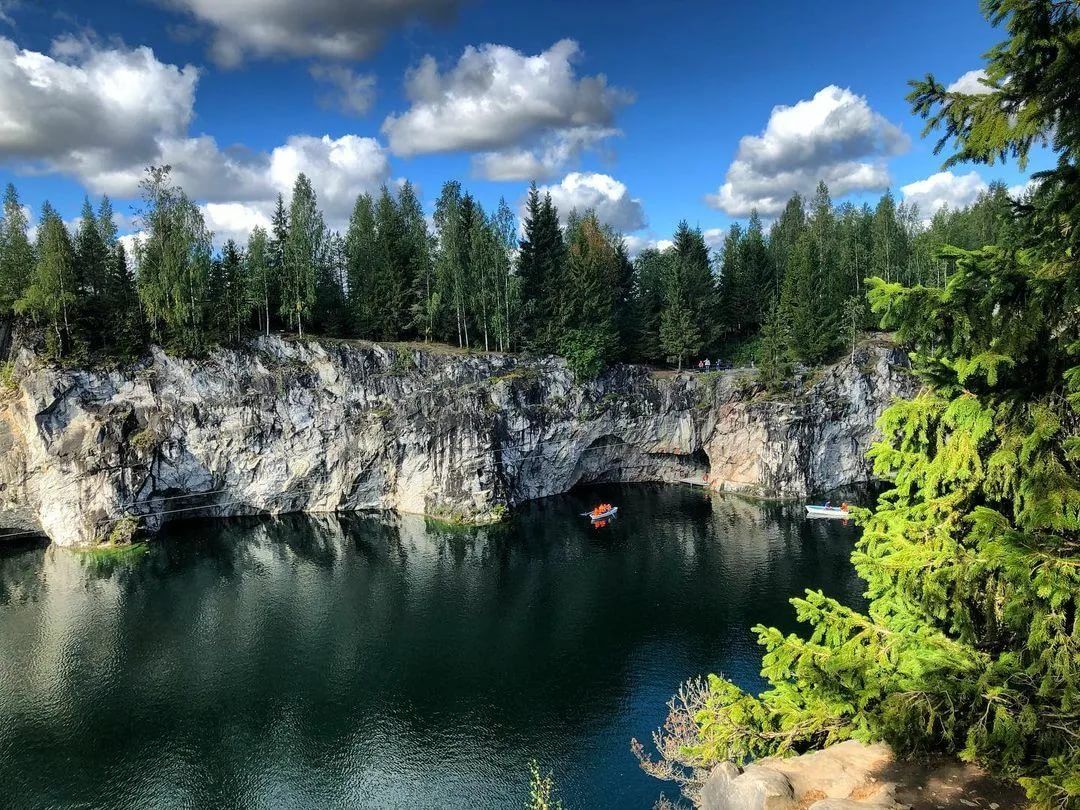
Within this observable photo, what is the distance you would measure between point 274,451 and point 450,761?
37.8 metres

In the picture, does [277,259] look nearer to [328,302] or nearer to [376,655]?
[328,302]

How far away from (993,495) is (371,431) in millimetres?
52290

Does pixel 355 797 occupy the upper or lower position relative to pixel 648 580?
lower

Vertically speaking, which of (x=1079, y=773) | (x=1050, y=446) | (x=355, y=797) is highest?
(x=1050, y=446)

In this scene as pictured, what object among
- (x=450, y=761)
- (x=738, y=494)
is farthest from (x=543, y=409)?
(x=450, y=761)

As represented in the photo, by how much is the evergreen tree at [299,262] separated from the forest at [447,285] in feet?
0.56

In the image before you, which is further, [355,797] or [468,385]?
[468,385]

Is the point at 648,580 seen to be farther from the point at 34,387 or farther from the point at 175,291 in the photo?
the point at 34,387

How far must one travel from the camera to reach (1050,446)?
306 inches

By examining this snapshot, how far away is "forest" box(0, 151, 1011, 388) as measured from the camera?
176 feet

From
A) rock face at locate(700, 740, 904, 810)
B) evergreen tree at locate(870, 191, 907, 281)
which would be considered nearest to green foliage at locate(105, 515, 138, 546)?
rock face at locate(700, 740, 904, 810)

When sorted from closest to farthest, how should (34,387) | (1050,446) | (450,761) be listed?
(1050,446), (450,761), (34,387)

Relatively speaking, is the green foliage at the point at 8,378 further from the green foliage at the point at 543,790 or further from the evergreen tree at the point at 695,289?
the evergreen tree at the point at 695,289

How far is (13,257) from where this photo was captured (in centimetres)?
5272
